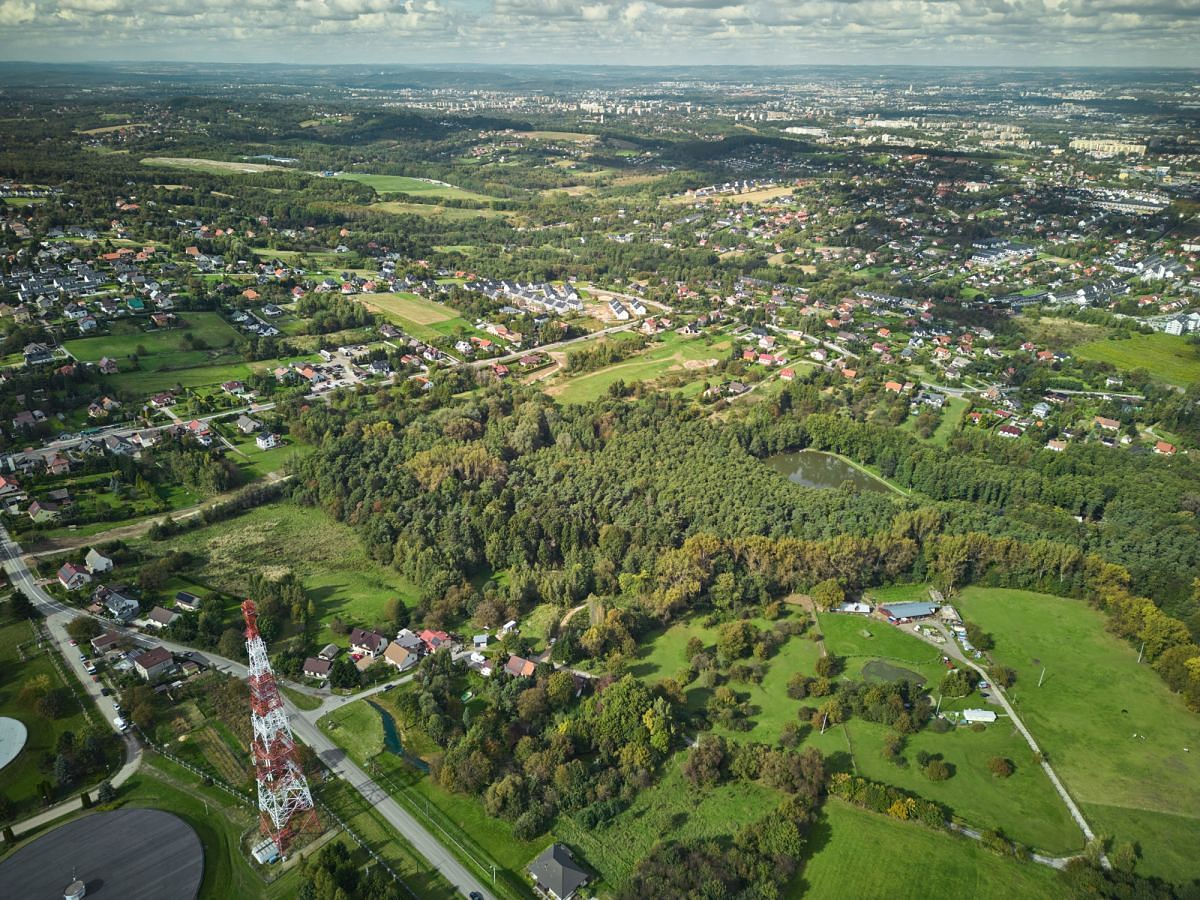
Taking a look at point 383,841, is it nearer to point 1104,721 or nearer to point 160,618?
point 160,618

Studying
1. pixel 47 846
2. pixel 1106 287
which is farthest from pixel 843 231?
pixel 47 846

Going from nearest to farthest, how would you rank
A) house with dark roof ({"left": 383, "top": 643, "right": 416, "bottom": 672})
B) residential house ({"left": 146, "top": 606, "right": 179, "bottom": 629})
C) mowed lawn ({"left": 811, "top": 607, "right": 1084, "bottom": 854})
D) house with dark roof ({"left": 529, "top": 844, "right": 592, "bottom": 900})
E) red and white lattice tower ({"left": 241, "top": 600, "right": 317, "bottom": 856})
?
house with dark roof ({"left": 529, "top": 844, "right": 592, "bottom": 900}) < red and white lattice tower ({"left": 241, "top": 600, "right": 317, "bottom": 856}) < mowed lawn ({"left": 811, "top": 607, "right": 1084, "bottom": 854}) < house with dark roof ({"left": 383, "top": 643, "right": 416, "bottom": 672}) < residential house ({"left": 146, "top": 606, "right": 179, "bottom": 629})

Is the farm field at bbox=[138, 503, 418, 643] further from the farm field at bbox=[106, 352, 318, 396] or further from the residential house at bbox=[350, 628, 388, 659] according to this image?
the farm field at bbox=[106, 352, 318, 396]

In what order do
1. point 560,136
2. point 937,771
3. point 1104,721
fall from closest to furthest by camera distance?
point 937,771 < point 1104,721 < point 560,136

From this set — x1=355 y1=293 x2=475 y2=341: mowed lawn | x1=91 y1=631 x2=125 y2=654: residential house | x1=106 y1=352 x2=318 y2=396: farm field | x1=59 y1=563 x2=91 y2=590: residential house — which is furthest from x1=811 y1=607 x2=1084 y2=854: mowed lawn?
x1=355 y1=293 x2=475 y2=341: mowed lawn

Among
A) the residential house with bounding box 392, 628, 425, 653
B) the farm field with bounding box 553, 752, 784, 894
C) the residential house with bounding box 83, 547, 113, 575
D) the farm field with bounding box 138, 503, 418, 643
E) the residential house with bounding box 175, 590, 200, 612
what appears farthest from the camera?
the residential house with bounding box 83, 547, 113, 575

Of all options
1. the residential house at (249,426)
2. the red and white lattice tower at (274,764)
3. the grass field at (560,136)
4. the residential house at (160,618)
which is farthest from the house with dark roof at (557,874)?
the grass field at (560,136)

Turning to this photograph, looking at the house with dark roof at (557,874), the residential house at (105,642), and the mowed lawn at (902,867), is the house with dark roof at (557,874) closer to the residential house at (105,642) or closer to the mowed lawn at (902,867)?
the mowed lawn at (902,867)

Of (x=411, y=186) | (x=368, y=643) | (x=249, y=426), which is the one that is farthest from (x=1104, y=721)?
(x=411, y=186)
